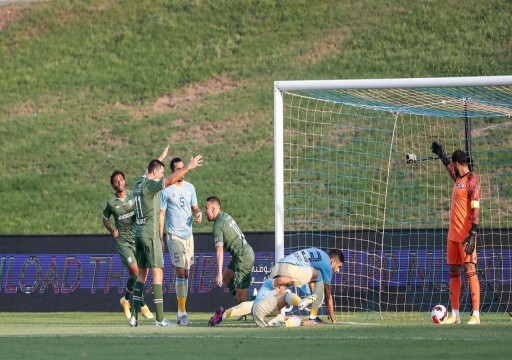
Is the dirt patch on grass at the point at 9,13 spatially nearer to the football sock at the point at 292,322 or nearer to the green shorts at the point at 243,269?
the green shorts at the point at 243,269

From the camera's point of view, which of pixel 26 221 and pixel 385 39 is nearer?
pixel 26 221

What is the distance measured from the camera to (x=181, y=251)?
15070mm

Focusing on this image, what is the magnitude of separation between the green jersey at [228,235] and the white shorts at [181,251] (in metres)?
0.58

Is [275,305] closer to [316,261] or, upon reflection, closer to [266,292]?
[266,292]

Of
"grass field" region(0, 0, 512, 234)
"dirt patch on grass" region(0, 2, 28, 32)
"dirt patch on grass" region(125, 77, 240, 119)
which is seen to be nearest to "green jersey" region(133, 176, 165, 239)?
"grass field" region(0, 0, 512, 234)

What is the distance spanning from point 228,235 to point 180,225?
2.73ft

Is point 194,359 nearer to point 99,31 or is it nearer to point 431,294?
point 431,294

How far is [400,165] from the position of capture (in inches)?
1026

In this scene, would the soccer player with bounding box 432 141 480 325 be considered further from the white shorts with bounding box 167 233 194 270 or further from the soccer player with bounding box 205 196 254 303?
the white shorts with bounding box 167 233 194 270

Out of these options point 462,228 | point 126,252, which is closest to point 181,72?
point 126,252

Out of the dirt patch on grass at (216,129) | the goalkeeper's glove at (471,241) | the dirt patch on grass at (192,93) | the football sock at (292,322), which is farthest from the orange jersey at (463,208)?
the dirt patch on grass at (192,93)

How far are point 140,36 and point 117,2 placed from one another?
4171 millimetres

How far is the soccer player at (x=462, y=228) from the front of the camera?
1351 cm

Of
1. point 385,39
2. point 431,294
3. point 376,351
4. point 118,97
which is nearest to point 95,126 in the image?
point 118,97
